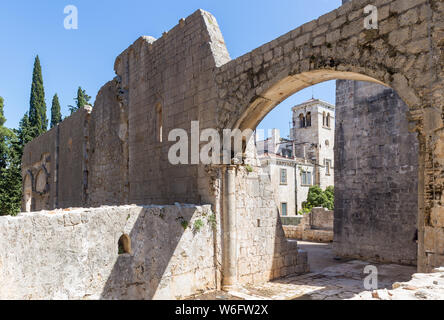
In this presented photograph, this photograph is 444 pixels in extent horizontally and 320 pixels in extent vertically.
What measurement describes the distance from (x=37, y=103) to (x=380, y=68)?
29.3m

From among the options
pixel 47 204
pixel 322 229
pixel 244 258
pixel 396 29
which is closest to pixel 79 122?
pixel 47 204

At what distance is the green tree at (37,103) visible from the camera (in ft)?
89.4

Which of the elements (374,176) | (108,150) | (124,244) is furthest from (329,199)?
(124,244)

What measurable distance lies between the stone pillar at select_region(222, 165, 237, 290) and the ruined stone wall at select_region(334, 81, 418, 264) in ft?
18.0

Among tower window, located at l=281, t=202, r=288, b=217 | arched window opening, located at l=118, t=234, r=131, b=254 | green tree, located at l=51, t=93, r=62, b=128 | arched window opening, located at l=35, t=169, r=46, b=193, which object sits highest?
green tree, located at l=51, t=93, r=62, b=128

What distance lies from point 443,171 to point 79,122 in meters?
12.9

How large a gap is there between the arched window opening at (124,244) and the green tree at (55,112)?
29.3 m

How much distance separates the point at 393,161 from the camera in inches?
385

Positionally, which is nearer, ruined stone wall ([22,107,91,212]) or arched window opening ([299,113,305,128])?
ruined stone wall ([22,107,91,212])

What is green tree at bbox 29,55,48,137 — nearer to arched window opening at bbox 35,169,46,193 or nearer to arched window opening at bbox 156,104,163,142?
arched window opening at bbox 35,169,46,193

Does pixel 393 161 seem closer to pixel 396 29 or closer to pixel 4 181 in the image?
pixel 396 29

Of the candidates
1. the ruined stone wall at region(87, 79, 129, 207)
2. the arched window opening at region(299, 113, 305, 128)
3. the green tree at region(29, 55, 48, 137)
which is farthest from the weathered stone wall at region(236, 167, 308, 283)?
the arched window opening at region(299, 113, 305, 128)

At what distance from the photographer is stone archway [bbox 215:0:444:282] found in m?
3.68

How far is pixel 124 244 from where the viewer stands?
532 cm
